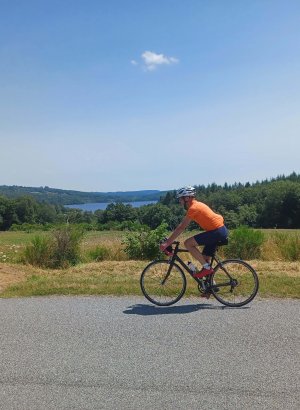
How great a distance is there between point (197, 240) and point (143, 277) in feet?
3.72

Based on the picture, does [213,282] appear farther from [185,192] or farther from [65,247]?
[65,247]

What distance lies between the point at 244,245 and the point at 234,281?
581 cm

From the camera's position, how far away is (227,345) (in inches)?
192

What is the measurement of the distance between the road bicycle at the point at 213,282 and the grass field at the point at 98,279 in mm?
361

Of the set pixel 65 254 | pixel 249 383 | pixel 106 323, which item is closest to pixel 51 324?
pixel 106 323

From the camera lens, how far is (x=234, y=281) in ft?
22.8

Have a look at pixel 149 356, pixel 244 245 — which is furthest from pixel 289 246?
pixel 149 356

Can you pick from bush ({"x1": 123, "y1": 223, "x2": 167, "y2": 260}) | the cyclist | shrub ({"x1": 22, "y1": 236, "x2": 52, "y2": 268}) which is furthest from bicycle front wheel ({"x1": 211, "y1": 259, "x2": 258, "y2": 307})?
shrub ({"x1": 22, "y1": 236, "x2": 52, "y2": 268})

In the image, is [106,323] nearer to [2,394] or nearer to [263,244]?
[2,394]

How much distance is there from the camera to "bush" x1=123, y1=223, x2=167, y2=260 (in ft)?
40.9

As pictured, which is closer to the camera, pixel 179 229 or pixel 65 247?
pixel 179 229

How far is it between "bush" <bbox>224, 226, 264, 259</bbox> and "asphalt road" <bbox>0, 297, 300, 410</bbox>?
5889 mm

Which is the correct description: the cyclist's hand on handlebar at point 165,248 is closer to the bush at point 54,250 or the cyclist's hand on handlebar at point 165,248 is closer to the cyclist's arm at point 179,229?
the cyclist's arm at point 179,229

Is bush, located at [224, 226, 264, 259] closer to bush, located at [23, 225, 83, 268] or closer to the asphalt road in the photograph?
bush, located at [23, 225, 83, 268]
